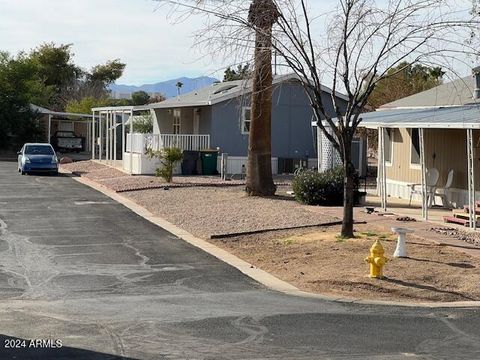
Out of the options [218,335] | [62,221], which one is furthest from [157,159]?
[218,335]

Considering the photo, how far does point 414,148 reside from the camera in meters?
23.5

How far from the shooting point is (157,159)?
110 ft

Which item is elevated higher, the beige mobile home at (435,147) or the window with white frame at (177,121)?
the window with white frame at (177,121)

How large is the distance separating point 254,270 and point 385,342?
5.12 meters

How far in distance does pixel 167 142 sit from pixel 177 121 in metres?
7.29

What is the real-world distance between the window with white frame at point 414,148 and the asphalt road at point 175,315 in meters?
9.60

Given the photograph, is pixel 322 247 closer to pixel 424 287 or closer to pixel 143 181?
pixel 424 287

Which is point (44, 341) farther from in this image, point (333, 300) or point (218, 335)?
point (333, 300)

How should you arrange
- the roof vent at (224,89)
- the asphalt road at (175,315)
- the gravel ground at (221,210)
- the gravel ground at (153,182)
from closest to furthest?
the asphalt road at (175,315)
the gravel ground at (221,210)
the gravel ground at (153,182)
the roof vent at (224,89)

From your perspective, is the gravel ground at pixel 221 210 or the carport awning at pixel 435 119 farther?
the gravel ground at pixel 221 210

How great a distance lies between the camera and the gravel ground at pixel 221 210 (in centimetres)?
1811

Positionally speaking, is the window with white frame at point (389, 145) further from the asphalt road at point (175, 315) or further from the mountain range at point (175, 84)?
the asphalt road at point (175, 315)

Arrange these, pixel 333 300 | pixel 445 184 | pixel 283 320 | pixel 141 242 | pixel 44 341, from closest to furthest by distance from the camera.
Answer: pixel 44 341
pixel 283 320
pixel 333 300
pixel 141 242
pixel 445 184

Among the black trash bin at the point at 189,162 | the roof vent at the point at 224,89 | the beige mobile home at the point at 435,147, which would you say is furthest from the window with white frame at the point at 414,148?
the roof vent at the point at 224,89
